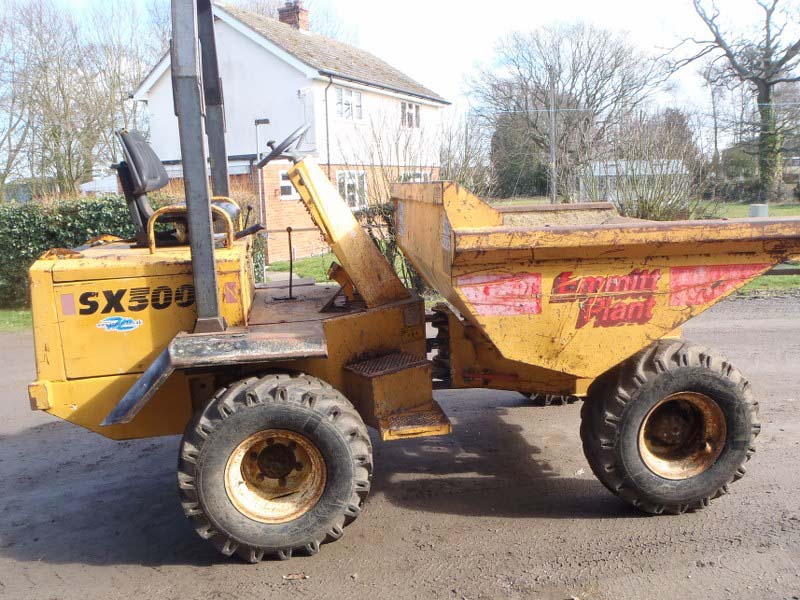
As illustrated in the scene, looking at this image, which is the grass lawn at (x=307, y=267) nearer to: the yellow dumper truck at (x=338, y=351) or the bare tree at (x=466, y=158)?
the bare tree at (x=466, y=158)

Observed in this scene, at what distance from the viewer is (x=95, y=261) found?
3.86 metres

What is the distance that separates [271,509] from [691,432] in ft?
8.22

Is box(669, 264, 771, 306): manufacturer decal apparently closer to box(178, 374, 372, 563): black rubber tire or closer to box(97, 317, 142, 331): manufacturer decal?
box(178, 374, 372, 563): black rubber tire

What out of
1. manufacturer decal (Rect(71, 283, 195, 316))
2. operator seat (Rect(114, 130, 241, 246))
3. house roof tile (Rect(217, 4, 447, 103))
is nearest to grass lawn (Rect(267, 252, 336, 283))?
operator seat (Rect(114, 130, 241, 246))

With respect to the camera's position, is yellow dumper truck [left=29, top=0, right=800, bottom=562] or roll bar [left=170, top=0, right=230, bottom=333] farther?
yellow dumper truck [left=29, top=0, right=800, bottom=562]

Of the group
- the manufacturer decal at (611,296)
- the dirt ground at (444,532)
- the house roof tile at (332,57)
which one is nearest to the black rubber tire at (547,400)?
the dirt ground at (444,532)

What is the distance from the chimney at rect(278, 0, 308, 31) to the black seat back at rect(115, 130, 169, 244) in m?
26.1

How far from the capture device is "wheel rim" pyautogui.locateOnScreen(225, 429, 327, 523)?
3.73 meters

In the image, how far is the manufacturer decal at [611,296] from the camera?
3771 mm

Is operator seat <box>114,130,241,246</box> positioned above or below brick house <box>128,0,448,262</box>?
below

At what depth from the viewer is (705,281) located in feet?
12.6

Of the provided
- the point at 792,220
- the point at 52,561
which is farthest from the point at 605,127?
the point at 52,561

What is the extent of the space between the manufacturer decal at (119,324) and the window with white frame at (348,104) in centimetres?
2134

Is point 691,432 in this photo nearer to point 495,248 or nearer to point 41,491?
point 495,248
